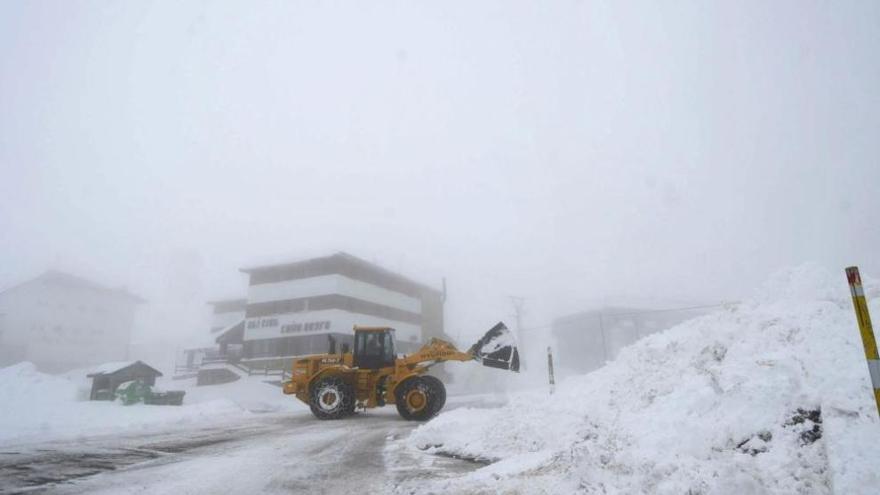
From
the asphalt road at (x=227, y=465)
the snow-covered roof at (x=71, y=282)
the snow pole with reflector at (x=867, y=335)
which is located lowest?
the asphalt road at (x=227, y=465)

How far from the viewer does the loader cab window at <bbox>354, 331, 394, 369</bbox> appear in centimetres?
1375

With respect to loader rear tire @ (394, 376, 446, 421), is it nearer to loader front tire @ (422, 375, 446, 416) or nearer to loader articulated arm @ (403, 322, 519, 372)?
loader front tire @ (422, 375, 446, 416)

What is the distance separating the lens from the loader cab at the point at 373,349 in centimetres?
1375

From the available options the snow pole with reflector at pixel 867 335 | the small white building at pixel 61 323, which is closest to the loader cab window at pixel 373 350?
the snow pole with reflector at pixel 867 335

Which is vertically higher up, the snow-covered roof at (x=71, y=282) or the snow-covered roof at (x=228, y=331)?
the snow-covered roof at (x=71, y=282)

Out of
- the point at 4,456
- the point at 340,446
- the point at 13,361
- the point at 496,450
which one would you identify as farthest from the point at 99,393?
the point at 13,361

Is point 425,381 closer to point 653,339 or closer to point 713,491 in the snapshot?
point 653,339

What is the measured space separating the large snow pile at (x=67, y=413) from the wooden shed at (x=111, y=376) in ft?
1.92

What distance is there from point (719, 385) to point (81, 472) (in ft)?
26.5

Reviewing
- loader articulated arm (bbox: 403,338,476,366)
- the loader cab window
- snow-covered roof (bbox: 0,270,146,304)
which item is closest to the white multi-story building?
the loader cab window

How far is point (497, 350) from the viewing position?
13.4 m

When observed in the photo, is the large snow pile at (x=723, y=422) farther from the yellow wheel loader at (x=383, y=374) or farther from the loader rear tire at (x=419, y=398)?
the yellow wheel loader at (x=383, y=374)

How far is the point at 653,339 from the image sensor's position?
8438mm

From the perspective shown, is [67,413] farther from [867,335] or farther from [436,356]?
[867,335]
